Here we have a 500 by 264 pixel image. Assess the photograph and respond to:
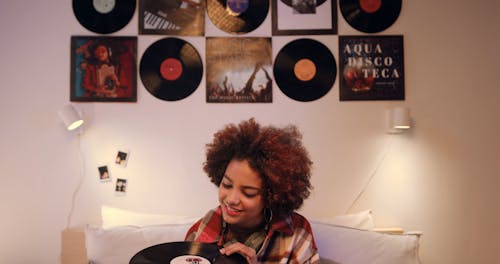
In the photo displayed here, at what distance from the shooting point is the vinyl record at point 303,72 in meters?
2.09

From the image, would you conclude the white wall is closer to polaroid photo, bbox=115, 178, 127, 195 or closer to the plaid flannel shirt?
polaroid photo, bbox=115, 178, 127, 195

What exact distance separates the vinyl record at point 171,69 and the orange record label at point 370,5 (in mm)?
904

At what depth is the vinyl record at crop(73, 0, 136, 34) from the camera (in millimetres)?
2076

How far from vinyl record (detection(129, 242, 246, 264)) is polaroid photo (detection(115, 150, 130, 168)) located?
1.04 m

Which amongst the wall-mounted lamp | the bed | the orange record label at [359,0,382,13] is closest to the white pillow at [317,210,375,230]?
the bed

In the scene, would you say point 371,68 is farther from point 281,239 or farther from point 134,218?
point 134,218

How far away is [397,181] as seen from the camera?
6.91 ft

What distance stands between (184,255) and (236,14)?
1.39m

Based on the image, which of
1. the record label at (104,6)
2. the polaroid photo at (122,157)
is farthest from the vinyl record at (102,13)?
the polaroid photo at (122,157)

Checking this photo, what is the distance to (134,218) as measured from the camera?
6.12ft

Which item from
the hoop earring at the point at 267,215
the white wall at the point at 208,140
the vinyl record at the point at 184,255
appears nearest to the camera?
the vinyl record at the point at 184,255

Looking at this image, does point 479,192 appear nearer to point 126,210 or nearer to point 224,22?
point 224,22

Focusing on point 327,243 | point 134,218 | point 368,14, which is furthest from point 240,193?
point 368,14

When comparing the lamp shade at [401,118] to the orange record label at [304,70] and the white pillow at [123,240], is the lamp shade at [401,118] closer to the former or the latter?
the orange record label at [304,70]
